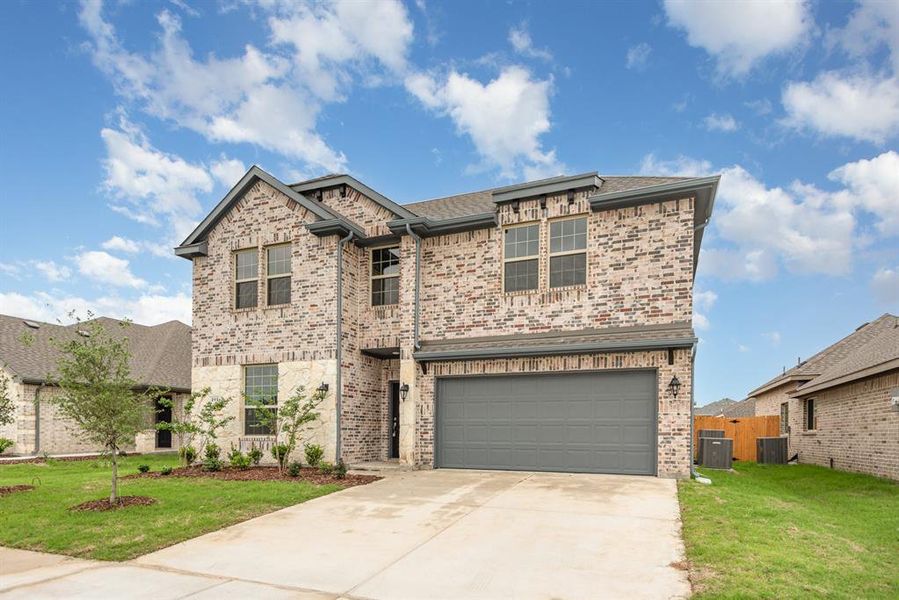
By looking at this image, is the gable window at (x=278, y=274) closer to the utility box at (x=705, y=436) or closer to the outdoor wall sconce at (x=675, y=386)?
the outdoor wall sconce at (x=675, y=386)

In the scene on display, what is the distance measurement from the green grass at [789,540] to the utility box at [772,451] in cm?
795

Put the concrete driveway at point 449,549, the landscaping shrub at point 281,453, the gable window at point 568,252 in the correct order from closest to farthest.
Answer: the concrete driveway at point 449,549, the gable window at point 568,252, the landscaping shrub at point 281,453

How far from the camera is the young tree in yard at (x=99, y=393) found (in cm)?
940

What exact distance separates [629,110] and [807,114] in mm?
5362

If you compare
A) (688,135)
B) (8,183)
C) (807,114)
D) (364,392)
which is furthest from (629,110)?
(8,183)

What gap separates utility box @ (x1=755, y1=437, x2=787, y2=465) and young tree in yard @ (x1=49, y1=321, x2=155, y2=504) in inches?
771

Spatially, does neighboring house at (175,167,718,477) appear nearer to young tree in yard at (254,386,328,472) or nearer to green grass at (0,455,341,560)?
young tree in yard at (254,386,328,472)

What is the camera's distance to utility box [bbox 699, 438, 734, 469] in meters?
15.4

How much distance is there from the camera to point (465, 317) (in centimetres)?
1402

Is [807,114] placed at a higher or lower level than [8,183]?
higher

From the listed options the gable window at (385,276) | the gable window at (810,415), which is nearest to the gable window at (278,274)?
the gable window at (385,276)

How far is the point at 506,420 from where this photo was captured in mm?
13383

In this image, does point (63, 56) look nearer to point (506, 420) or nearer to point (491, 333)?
point (491, 333)

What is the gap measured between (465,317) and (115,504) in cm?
804
